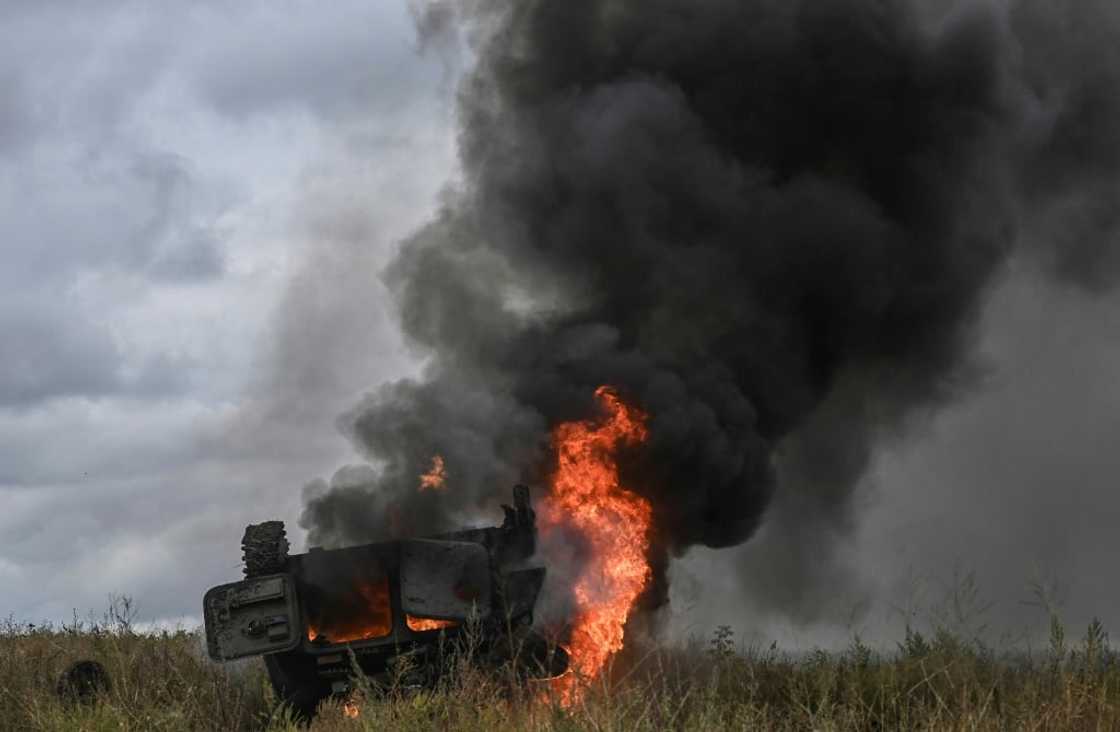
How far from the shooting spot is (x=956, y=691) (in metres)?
10.1

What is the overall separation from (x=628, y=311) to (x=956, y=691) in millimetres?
10919

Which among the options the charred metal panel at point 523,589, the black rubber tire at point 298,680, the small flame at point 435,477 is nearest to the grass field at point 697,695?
the black rubber tire at point 298,680

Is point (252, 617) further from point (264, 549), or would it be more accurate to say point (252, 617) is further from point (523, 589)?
point (523, 589)

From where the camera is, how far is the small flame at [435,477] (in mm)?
15836

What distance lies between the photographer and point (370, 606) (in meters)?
14.5

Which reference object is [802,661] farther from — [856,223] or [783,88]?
[783,88]

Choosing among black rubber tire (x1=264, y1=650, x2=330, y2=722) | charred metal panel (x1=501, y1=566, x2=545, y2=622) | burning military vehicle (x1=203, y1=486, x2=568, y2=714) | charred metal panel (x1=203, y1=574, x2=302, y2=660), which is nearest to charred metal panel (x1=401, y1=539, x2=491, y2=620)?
burning military vehicle (x1=203, y1=486, x2=568, y2=714)

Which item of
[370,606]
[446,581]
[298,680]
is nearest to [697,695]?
[446,581]

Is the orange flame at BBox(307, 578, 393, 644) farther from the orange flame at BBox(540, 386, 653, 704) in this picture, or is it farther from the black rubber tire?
the orange flame at BBox(540, 386, 653, 704)

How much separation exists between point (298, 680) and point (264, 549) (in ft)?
5.77

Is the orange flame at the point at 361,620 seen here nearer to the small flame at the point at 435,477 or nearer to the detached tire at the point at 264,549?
the detached tire at the point at 264,549

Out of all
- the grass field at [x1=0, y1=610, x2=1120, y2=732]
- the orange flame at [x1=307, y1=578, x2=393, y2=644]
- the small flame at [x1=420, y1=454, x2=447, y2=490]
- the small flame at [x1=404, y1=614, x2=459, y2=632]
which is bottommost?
the grass field at [x1=0, y1=610, x2=1120, y2=732]

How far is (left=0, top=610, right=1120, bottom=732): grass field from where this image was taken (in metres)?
8.53

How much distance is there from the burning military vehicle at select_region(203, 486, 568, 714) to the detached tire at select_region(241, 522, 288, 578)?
0.01 metres
